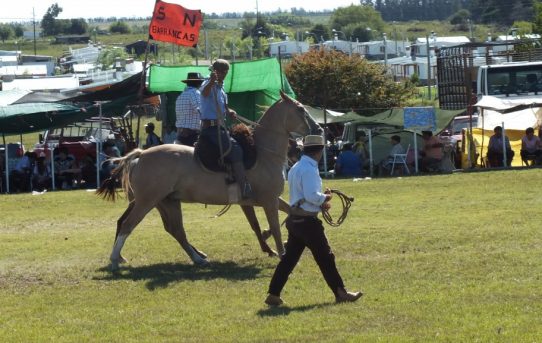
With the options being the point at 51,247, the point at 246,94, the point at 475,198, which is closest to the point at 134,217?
the point at 51,247

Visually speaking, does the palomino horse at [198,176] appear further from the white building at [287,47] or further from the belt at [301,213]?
the white building at [287,47]

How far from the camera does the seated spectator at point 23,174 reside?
27594 mm

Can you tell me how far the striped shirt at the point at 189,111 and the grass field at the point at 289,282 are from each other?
67.3 inches

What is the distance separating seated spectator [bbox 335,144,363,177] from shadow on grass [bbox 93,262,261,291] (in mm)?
14839

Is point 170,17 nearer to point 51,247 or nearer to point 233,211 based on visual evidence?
point 233,211

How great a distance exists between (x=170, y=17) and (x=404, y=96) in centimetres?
2347

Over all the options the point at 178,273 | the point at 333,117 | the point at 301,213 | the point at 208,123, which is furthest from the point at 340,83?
the point at 301,213

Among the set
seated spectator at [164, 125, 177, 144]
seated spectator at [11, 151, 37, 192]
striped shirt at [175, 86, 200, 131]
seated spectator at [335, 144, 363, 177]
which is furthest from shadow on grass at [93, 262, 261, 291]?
seated spectator at [335, 144, 363, 177]

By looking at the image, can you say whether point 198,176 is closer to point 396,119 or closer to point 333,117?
point 396,119

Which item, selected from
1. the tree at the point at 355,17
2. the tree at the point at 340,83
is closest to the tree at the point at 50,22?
the tree at the point at 355,17

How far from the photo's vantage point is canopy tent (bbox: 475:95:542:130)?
2872 centimetres

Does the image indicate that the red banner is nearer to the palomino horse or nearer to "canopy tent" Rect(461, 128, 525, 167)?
"canopy tent" Rect(461, 128, 525, 167)

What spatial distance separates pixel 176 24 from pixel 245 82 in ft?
13.0

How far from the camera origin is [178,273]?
13000 millimetres
